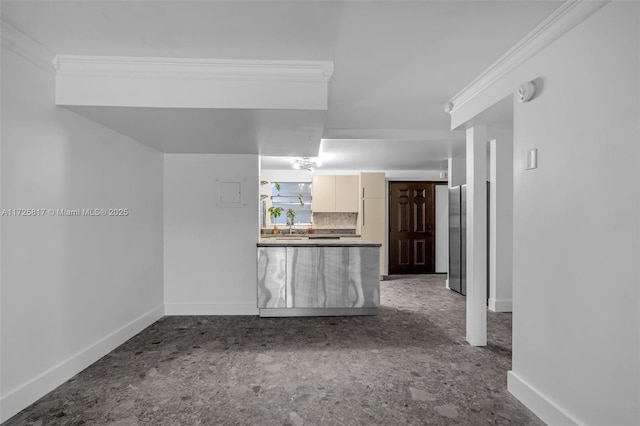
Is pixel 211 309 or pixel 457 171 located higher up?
pixel 457 171

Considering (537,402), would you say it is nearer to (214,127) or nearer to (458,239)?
(214,127)

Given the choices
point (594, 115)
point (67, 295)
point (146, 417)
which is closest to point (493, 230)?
point (594, 115)

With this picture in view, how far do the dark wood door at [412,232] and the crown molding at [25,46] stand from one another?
20.5ft

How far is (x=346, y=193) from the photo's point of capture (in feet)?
24.3

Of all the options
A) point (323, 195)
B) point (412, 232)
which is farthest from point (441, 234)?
point (323, 195)

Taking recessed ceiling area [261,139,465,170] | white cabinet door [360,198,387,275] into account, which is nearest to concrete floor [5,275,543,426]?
recessed ceiling area [261,139,465,170]

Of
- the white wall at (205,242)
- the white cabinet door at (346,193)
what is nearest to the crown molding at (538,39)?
the white wall at (205,242)

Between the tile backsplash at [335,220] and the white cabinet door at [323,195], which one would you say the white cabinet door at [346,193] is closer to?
the white cabinet door at [323,195]

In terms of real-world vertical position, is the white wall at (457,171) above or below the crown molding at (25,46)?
below

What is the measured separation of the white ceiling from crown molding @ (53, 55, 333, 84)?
0.07 m

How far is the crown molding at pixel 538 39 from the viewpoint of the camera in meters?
1.80

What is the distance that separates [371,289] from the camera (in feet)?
14.5

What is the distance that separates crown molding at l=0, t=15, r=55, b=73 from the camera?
2.07 m

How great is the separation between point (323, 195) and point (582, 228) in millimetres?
5757
